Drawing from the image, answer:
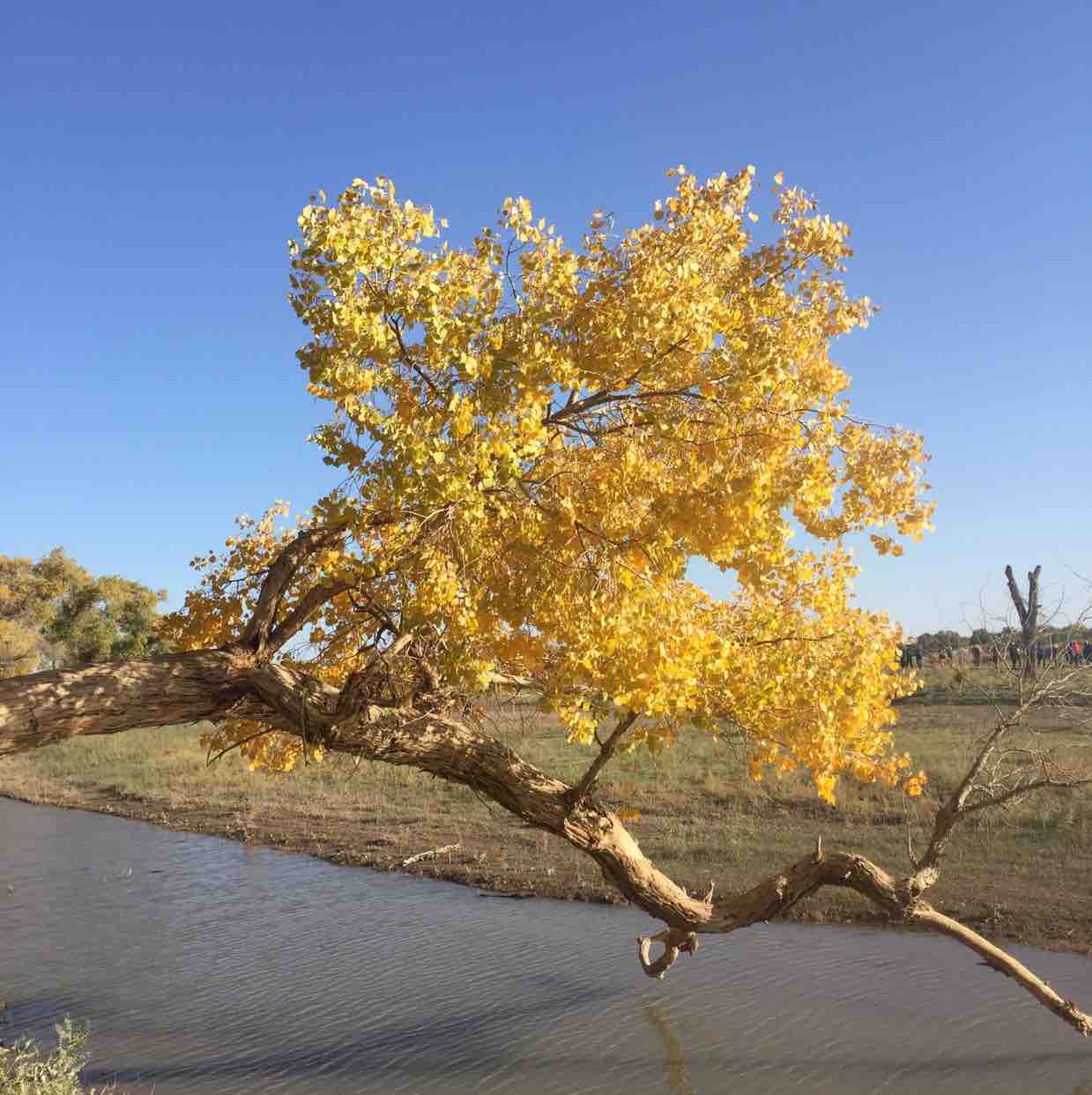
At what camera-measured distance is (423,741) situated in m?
8.48

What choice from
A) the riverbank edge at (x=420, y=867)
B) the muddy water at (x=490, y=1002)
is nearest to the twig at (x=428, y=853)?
the riverbank edge at (x=420, y=867)

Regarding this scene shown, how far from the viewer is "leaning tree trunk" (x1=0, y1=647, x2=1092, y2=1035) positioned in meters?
7.07

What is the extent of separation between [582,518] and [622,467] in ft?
1.66

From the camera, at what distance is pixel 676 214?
27.0ft

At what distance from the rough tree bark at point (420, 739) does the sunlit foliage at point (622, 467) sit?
562mm

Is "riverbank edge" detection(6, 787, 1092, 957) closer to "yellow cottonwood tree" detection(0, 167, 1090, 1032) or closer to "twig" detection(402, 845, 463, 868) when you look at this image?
"twig" detection(402, 845, 463, 868)

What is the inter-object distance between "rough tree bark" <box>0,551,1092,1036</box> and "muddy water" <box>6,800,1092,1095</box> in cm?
105

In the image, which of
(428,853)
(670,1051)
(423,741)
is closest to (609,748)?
(423,741)

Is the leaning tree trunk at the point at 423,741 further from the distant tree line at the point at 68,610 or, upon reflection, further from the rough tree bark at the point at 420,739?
the distant tree line at the point at 68,610

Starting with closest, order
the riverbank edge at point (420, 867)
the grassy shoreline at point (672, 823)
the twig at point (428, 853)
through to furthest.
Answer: the riverbank edge at point (420, 867)
the grassy shoreline at point (672, 823)
the twig at point (428, 853)

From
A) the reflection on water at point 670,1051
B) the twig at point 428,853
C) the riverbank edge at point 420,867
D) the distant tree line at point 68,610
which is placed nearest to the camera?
the reflection on water at point 670,1051

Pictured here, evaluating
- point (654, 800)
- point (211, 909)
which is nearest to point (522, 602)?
point (211, 909)

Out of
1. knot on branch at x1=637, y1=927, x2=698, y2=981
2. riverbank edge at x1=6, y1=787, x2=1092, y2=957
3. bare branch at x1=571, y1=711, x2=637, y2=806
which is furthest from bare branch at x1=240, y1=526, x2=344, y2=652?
riverbank edge at x1=6, y1=787, x2=1092, y2=957

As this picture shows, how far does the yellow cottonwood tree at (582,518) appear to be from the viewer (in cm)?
668
